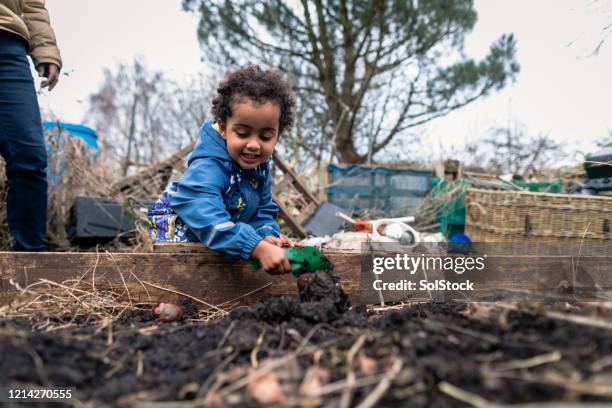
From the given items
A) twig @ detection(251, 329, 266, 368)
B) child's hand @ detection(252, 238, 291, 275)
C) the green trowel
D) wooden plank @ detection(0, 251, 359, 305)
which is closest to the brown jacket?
wooden plank @ detection(0, 251, 359, 305)

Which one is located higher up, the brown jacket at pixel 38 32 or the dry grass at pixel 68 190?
the brown jacket at pixel 38 32

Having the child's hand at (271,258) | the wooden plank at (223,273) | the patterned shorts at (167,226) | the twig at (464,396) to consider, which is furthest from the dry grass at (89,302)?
the twig at (464,396)

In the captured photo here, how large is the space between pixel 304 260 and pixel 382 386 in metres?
1.09

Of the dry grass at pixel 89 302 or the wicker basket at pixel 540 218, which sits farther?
the wicker basket at pixel 540 218

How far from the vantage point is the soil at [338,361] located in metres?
0.89

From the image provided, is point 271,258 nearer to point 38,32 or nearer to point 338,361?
point 338,361

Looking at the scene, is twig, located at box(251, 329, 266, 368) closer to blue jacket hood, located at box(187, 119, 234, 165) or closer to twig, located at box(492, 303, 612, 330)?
twig, located at box(492, 303, 612, 330)

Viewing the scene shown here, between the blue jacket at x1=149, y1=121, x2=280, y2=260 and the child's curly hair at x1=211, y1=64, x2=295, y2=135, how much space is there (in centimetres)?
15

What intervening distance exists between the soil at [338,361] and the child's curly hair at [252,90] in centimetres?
128

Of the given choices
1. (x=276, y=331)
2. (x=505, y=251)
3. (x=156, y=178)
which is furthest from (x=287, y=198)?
(x=276, y=331)

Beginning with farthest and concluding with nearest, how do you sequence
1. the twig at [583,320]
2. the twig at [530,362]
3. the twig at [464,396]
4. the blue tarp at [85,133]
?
the blue tarp at [85,133], the twig at [583,320], the twig at [530,362], the twig at [464,396]

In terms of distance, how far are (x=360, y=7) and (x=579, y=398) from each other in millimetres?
11005

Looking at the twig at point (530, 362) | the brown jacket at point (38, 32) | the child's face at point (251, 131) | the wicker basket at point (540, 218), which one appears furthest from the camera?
the wicker basket at point (540, 218)
